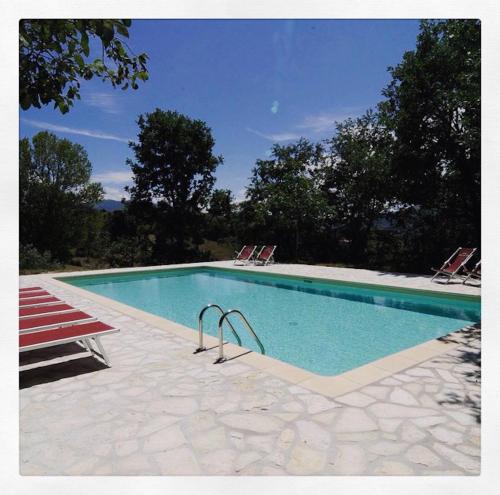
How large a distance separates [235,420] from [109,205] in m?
20.3

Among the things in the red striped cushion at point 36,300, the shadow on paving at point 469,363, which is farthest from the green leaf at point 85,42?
the red striped cushion at point 36,300

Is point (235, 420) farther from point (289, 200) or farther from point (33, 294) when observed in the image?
point (289, 200)

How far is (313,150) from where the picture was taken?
18.2 meters

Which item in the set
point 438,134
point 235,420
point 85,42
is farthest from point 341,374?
point 438,134

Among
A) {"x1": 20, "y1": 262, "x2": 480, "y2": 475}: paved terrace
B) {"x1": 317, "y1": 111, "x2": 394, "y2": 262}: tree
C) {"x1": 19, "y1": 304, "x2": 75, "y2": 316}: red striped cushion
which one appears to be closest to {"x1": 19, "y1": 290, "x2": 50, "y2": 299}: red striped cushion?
{"x1": 19, "y1": 304, "x2": 75, "y2": 316}: red striped cushion

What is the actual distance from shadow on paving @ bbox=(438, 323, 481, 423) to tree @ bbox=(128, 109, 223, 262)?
14963 millimetres

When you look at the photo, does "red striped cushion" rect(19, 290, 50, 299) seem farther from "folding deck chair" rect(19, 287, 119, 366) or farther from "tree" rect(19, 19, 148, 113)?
"tree" rect(19, 19, 148, 113)

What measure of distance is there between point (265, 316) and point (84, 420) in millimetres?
5111

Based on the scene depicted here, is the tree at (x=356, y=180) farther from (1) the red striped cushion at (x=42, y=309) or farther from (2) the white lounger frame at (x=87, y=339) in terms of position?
(2) the white lounger frame at (x=87, y=339)

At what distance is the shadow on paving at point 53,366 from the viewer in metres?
3.78

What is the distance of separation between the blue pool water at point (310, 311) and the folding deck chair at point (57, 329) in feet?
7.79

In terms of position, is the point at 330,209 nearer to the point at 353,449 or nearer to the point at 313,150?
the point at 313,150

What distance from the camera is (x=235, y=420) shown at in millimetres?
2844
